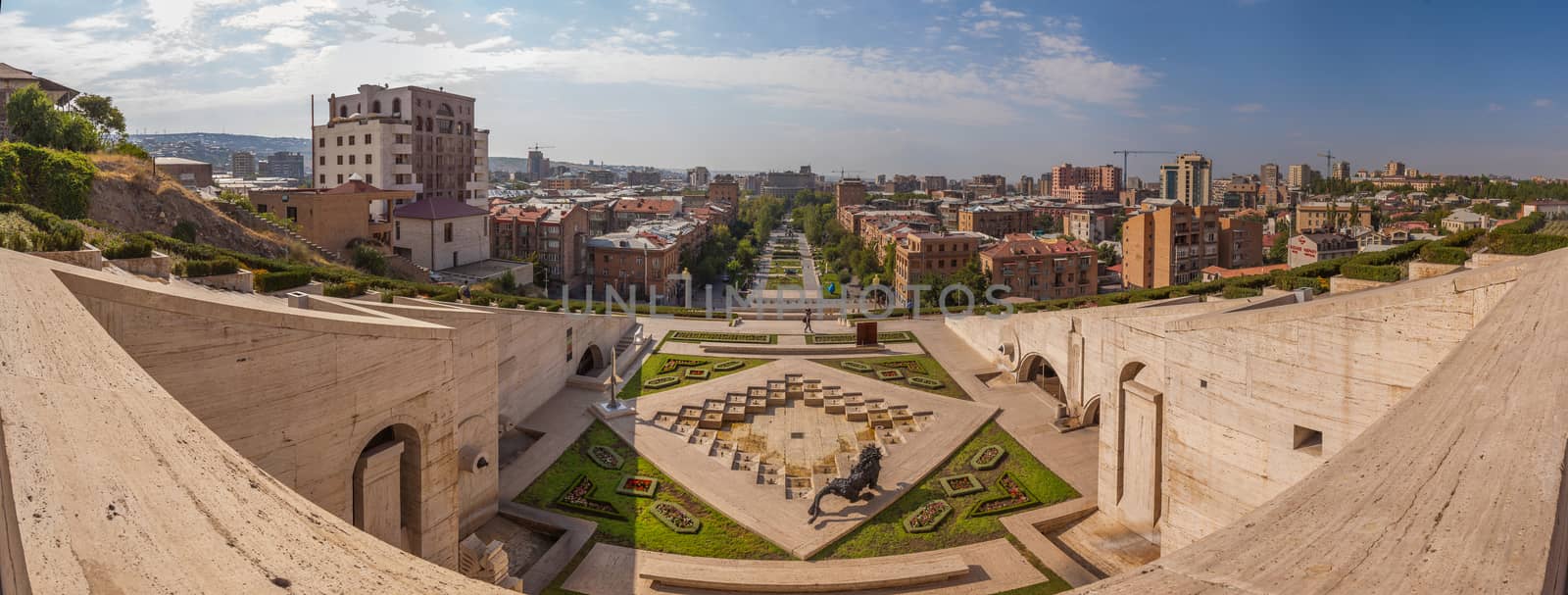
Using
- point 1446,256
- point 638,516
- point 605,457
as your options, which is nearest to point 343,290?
point 605,457

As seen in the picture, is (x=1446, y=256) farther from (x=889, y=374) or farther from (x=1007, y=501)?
(x=889, y=374)

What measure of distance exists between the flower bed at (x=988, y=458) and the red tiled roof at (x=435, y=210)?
28.3 m

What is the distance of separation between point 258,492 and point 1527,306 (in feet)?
27.7

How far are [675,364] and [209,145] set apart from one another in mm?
149681

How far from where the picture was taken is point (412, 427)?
9445 mm

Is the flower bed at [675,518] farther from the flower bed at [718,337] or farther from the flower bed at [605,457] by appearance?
the flower bed at [718,337]

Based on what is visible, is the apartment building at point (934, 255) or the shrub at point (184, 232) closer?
the shrub at point (184, 232)

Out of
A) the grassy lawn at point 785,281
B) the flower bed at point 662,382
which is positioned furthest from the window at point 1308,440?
the grassy lawn at point 785,281

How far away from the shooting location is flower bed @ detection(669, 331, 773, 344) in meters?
23.9

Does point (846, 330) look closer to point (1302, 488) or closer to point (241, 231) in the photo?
point (241, 231)

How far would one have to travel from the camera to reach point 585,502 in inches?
509

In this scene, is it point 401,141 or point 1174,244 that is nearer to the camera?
point 401,141

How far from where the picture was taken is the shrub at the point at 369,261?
30078 mm

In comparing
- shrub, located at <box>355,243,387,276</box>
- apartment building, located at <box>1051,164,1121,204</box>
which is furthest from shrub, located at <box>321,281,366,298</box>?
apartment building, located at <box>1051,164,1121,204</box>
